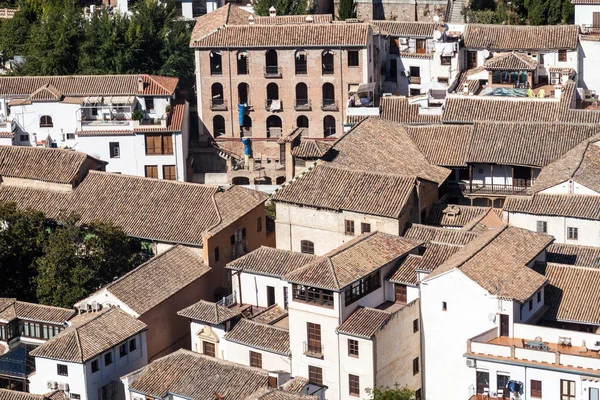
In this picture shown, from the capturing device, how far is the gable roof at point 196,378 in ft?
226

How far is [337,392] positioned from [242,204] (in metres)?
15.3

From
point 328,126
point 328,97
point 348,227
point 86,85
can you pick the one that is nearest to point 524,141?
point 348,227

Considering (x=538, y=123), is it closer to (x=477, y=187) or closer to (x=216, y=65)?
(x=477, y=187)

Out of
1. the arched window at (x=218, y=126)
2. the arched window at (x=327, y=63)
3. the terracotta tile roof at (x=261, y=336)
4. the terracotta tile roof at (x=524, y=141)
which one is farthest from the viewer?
the arched window at (x=218, y=126)

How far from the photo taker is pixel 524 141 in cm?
8556

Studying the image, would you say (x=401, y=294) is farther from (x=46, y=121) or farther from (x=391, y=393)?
(x=46, y=121)

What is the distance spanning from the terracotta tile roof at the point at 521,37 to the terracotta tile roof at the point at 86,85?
61.4ft

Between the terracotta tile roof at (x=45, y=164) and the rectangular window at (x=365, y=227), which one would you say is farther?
the terracotta tile roof at (x=45, y=164)

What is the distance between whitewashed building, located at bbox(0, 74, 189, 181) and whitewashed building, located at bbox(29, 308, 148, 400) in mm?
20789

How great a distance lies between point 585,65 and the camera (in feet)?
322

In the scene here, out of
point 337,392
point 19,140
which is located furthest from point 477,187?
point 19,140

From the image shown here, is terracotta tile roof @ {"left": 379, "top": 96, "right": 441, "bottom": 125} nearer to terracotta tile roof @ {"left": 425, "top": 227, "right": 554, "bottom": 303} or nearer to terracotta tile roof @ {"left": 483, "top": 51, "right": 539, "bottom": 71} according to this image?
terracotta tile roof @ {"left": 483, "top": 51, "right": 539, "bottom": 71}

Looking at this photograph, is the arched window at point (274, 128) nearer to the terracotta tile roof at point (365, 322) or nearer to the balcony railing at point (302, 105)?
the balcony railing at point (302, 105)

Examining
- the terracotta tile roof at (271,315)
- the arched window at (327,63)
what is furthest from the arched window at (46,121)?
the terracotta tile roof at (271,315)
